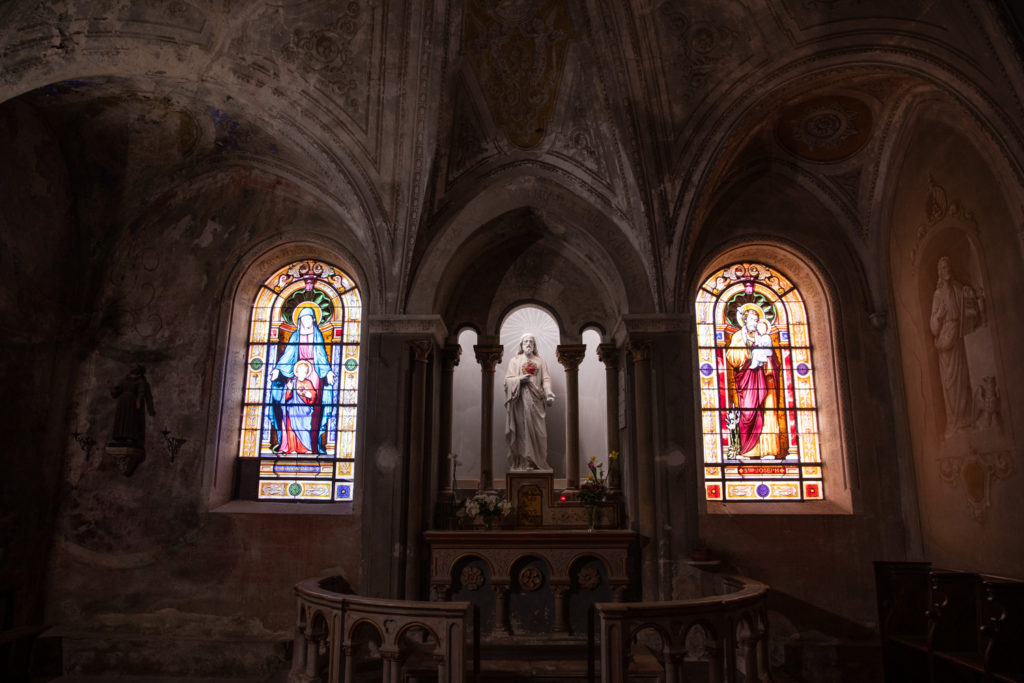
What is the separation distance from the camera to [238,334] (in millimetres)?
10336

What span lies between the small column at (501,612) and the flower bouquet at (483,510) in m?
0.77

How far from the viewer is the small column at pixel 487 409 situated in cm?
1016

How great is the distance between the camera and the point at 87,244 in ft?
32.9

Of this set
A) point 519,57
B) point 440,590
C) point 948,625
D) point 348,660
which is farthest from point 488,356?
point 948,625

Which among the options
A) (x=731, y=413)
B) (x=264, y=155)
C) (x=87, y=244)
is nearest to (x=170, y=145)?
(x=264, y=155)

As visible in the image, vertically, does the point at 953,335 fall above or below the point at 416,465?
above

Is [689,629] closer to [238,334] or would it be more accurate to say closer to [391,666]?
[391,666]

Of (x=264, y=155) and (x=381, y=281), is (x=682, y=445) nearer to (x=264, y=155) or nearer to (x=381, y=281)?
(x=381, y=281)

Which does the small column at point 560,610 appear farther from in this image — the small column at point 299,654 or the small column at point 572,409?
the small column at point 299,654

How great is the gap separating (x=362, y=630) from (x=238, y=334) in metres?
5.64

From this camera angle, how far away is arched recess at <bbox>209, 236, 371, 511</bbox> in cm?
974

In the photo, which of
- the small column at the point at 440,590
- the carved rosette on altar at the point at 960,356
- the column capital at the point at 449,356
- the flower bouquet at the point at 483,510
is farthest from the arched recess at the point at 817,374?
the small column at the point at 440,590

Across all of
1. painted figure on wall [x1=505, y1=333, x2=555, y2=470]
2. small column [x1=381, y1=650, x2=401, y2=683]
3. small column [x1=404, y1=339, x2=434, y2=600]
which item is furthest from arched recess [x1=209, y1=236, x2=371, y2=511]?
small column [x1=381, y1=650, x2=401, y2=683]

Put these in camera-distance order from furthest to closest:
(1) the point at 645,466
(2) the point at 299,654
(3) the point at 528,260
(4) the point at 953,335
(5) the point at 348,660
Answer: (3) the point at 528,260 → (1) the point at 645,466 → (4) the point at 953,335 → (2) the point at 299,654 → (5) the point at 348,660
